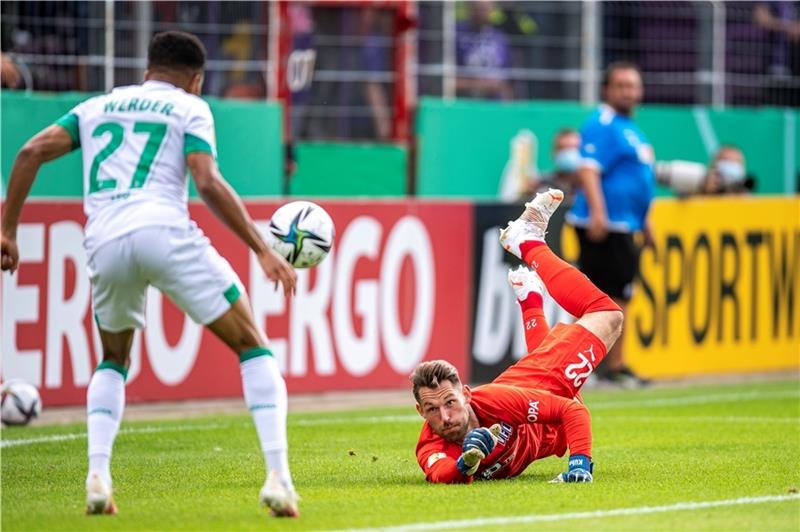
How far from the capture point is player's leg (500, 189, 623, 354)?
8.90 m

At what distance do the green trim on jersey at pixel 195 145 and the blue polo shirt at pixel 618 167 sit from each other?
7326 millimetres

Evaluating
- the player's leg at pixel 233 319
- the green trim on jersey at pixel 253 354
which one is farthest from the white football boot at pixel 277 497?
the green trim on jersey at pixel 253 354

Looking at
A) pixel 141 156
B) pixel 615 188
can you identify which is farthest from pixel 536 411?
pixel 615 188

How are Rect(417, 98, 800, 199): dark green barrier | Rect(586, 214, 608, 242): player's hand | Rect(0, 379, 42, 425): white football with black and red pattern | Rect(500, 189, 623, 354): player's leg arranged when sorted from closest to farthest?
1. Rect(500, 189, 623, 354): player's leg
2. Rect(0, 379, 42, 425): white football with black and red pattern
3. Rect(586, 214, 608, 242): player's hand
4. Rect(417, 98, 800, 199): dark green barrier

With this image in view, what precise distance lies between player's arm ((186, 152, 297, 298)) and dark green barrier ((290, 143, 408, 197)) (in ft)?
28.9

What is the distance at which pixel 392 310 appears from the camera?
13602 mm

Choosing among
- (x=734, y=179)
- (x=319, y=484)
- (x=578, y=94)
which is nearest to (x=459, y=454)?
(x=319, y=484)

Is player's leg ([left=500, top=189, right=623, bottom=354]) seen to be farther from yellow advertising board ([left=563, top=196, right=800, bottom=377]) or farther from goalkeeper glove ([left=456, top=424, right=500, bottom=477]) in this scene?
yellow advertising board ([left=563, top=196, right=800, bottom=377])

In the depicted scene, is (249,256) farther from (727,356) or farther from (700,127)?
(700,127)

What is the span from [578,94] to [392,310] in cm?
521

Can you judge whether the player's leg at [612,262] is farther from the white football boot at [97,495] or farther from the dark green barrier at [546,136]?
the white football boot at [97,495]

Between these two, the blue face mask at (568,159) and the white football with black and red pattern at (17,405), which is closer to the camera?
the white football with black and red pattern at (17,405)

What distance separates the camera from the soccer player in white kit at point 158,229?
687cm

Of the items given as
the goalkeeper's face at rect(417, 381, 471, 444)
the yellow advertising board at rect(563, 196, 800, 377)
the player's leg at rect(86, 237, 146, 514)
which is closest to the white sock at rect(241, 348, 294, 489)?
the player's leg at rect(86, 237, 146, 514)
